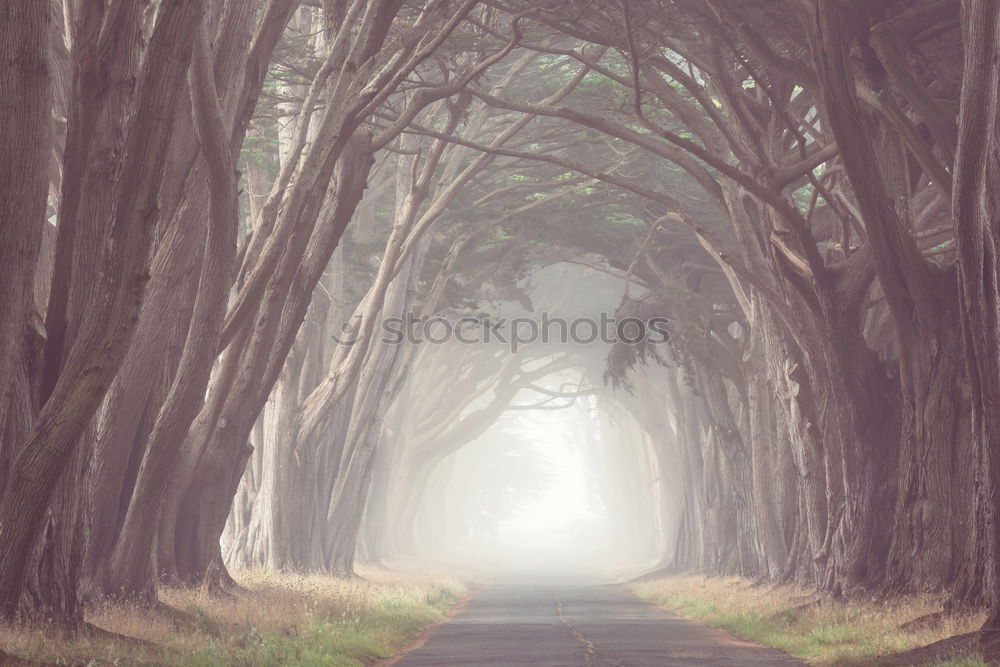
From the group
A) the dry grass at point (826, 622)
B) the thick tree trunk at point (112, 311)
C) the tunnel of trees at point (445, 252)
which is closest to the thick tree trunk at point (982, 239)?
the tunnel of trees at point (445, 252)

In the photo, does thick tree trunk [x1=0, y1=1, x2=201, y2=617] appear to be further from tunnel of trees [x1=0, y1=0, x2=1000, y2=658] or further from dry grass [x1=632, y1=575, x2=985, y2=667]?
dry grass [x1=632, y1=575, x2=985, y2=667]

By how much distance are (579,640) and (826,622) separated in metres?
2.46

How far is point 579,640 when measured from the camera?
39.5 feet

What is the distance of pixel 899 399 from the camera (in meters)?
14.2

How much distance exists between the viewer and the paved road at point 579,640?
9.81 meters

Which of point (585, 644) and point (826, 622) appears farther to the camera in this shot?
point (826, 622)

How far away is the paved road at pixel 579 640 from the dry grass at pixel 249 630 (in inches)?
19.4

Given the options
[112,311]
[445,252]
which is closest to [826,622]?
[112,311]

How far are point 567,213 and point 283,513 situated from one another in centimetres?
752

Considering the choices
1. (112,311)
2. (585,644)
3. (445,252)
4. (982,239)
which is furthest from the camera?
(445,252)

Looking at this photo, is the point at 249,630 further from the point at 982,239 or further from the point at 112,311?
the point at 982,239

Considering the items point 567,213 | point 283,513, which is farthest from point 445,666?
point 567,213

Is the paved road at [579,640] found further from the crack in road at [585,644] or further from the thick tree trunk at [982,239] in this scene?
the thick tree trunk at [982,239]

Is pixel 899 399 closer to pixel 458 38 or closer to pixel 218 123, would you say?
pixel 458 38
